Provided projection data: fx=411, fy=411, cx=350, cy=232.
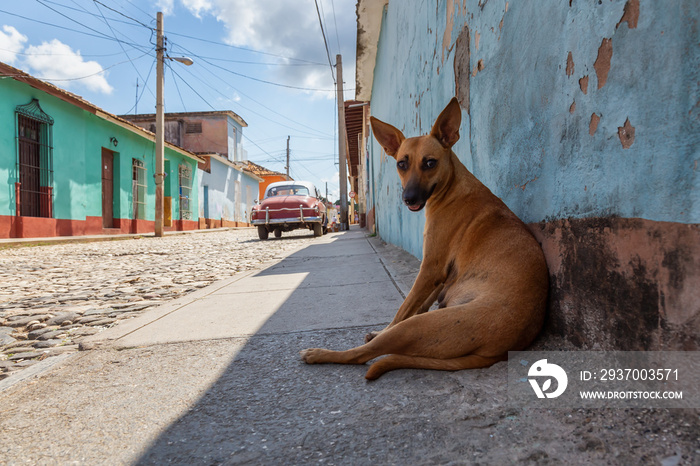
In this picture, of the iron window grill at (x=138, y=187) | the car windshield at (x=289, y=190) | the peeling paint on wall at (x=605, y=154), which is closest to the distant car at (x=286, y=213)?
the car windshield at (x=289, y=190)

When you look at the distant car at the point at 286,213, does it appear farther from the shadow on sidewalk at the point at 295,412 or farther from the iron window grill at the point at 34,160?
the shadow on sidewalk at the point at 295,412

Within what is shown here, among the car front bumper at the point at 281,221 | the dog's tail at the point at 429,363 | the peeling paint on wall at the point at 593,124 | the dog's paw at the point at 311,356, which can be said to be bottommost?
the dog's paw at the point at 311,356

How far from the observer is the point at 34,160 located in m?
12.0

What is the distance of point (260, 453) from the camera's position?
1152 millimetres

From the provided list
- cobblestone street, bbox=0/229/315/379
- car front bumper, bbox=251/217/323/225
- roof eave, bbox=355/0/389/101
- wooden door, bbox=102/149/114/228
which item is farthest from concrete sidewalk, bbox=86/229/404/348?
wooden door, bbox=102/149/114/228

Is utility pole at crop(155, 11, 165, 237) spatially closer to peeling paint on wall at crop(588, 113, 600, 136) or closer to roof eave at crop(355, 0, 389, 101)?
roof eave at crop(355, 0, 389, 101)

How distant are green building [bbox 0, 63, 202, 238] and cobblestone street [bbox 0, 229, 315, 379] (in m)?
4.66

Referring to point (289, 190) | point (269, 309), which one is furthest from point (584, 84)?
point (289, 190)

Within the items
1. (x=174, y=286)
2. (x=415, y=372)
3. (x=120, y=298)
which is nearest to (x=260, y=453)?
(x=415, y=372)

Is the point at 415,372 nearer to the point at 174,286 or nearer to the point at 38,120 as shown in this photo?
the point at 174,286

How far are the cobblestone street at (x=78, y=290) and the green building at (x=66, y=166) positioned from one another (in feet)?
15.3

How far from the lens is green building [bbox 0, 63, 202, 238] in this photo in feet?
35.3

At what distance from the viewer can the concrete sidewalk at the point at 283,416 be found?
3.59ft

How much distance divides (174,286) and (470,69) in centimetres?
361
